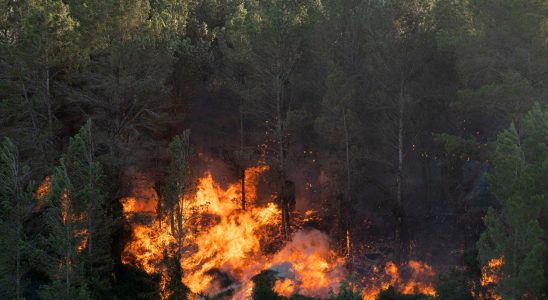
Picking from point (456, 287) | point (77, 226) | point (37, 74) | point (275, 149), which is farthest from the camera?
point (275, 149)

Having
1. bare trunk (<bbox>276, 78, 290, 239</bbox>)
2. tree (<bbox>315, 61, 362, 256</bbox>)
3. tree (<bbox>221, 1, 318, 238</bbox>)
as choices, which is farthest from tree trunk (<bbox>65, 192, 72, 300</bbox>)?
tree (<bbox>315, 61, 362, 256</bbox>)

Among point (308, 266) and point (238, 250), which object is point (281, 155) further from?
point (308, 266)

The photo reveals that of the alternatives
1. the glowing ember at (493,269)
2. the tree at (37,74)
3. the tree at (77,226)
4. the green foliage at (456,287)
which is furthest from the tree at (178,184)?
the glowing ember at (493,269)

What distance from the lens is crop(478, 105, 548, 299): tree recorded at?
17750 mm

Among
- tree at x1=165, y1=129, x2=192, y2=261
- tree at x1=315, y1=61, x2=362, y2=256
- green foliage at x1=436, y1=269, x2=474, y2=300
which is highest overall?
tree at x1=315, y1=61, x2=362, y2=256

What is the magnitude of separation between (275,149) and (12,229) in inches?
717

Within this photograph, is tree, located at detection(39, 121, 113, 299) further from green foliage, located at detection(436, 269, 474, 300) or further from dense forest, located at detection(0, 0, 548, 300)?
green foliage, located at detection(436, 269, 474, 300)

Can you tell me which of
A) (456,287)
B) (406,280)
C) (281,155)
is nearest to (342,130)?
(281,155)

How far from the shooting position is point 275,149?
36.4 metres

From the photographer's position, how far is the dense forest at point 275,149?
2405cm

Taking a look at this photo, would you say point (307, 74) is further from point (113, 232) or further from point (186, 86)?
point (113, 232)

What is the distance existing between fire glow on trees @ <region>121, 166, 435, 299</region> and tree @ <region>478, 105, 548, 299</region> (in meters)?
11.0

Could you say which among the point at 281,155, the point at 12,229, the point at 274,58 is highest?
the point at 274,58

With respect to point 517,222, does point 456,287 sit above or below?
below
